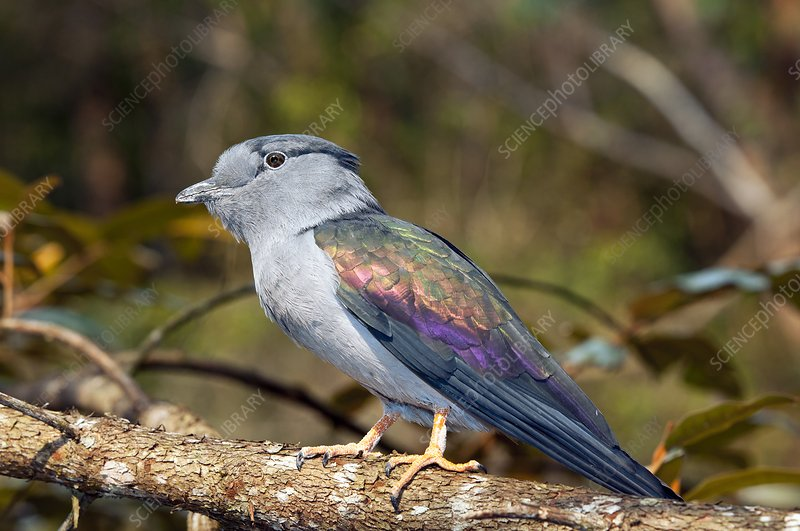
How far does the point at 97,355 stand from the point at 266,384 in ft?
1.85

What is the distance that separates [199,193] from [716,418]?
169 cm

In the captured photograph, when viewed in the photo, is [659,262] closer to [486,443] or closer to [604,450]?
[486,443]

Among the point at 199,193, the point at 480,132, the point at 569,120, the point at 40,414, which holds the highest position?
the point at 569,120

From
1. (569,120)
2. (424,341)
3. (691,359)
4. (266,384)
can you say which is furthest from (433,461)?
(569,120)

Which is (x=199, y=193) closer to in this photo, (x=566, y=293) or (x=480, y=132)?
(x=566, y=293)

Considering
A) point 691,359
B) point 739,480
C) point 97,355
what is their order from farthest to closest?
point 691,359 → point 97,355 → point 739,480

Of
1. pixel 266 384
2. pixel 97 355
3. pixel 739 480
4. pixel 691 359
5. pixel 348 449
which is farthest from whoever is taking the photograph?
pixel 691 359

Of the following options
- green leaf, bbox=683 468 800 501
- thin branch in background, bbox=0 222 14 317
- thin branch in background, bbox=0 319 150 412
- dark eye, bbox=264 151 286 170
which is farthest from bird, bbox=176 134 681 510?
thin branch in background, bbox=0 222 14 317

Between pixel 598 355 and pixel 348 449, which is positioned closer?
pixel 348 449

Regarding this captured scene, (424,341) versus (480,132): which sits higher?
(480,132)

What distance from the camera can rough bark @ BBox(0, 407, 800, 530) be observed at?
6.64 ft

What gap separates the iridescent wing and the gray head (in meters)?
0.20

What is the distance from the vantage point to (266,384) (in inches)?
122

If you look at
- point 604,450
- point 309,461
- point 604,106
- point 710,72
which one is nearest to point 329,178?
point 309,461
